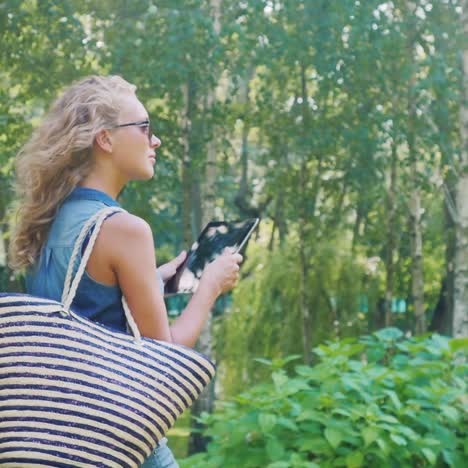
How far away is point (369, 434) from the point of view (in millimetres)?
3518

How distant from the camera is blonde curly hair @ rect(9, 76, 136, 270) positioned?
2129 millimetres

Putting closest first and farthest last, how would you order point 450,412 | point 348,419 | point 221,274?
point 221,274
point 348,419
point 450,412

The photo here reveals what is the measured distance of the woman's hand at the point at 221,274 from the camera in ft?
7.33

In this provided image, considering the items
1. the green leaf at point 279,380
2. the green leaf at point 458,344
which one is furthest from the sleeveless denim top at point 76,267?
the green leaf at point 458,344

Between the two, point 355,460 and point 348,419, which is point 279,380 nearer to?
point 348,419

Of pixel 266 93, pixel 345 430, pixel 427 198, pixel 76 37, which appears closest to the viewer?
pixel 345 430

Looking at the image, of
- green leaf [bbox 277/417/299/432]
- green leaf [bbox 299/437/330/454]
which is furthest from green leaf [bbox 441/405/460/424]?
green leaf [bbox 277/417/299/432]

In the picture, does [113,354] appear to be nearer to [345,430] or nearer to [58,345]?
[58,345]

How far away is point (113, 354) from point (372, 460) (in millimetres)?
2073

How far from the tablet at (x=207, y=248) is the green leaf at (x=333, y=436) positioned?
131 cm

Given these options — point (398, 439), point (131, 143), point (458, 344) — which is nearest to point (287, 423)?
point (398, 439)

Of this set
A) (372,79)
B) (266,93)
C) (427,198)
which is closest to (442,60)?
(372,79)

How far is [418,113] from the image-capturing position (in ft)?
37.0

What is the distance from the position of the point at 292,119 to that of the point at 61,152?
400 inches
